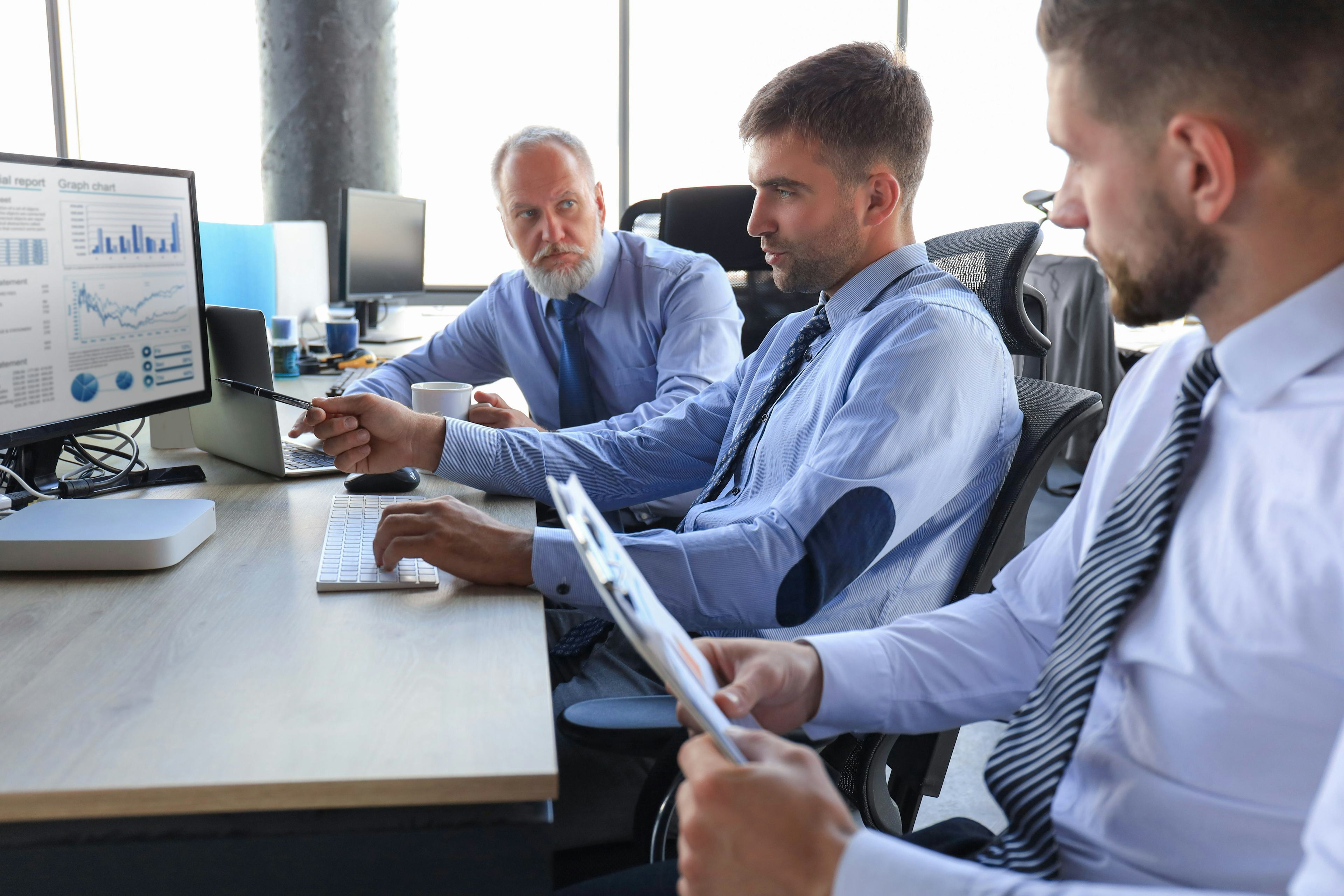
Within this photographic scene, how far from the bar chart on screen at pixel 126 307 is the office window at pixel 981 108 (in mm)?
4446

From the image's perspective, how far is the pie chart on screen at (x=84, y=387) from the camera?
4.05 ft

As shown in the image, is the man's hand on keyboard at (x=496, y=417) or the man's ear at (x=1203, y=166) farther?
the man's hand on keyboard at (x=496, y=417)

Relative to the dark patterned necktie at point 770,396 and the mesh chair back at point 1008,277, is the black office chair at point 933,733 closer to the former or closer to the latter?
the mesh chair back at point 1008,277

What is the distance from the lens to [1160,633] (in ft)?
2.20

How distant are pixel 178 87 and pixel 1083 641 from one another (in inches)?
216

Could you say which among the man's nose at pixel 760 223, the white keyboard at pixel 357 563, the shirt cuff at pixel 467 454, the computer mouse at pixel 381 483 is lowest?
the white keyboard at pixel 357 563

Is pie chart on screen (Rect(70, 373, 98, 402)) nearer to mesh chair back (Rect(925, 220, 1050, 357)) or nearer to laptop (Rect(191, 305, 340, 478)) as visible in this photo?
laptop (Rect(191, 305, 340, 478))

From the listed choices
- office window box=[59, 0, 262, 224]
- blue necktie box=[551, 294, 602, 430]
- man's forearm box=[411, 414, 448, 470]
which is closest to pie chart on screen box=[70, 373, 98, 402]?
man's forearm box=[411, 414, 448, 470]

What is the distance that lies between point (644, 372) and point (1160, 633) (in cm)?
163

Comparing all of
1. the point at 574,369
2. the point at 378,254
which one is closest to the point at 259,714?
the point at 574,369

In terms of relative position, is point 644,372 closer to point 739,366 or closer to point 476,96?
point 739,366

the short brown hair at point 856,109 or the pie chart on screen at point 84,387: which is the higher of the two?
the short brown hair at point 856,109

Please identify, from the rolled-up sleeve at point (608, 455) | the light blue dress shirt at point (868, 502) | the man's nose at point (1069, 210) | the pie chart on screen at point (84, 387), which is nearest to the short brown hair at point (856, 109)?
the light blue dress shirt at point (868, 502)

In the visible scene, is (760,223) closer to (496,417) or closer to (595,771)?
(496,417)
